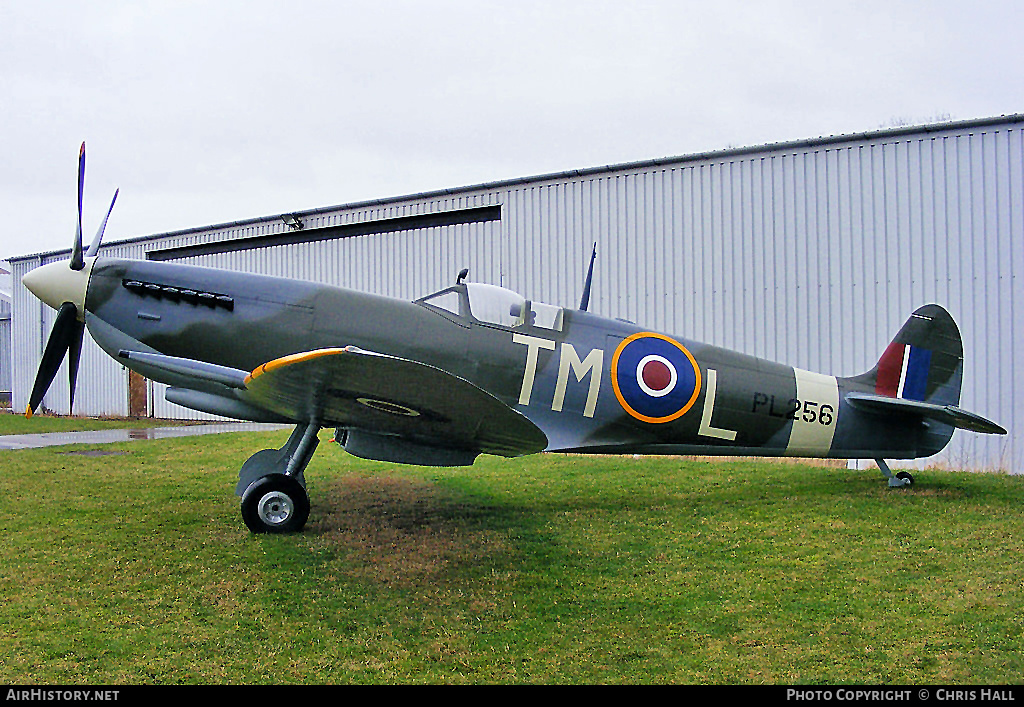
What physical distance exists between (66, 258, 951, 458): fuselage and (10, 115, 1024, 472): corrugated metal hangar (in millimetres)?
3496

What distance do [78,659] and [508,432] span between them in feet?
9.00

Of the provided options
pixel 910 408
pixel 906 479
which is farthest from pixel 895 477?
pixel 910 408

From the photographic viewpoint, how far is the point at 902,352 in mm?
7309

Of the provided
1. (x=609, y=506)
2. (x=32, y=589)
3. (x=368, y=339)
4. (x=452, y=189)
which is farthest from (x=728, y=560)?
(x=452, y=189)

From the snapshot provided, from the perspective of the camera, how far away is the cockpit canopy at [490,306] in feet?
19.3

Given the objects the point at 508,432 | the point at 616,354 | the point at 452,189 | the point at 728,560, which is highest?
the point at 452,189

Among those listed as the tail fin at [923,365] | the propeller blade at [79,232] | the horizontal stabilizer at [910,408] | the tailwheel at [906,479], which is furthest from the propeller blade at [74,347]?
the tailwheel at [906,479]

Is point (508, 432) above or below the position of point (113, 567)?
above

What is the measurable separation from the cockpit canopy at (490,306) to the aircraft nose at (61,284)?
8.43ft

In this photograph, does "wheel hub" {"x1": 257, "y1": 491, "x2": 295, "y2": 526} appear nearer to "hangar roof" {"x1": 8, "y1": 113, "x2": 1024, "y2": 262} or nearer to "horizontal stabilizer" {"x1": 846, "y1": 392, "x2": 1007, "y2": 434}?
"horizontal stabilizer" {"x1": 846, "y1": 392, "x2": 1007, "y2": 434}

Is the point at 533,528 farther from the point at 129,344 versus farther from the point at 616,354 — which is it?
the point at 129,344

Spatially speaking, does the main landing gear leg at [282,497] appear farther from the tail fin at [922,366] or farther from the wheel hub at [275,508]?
the tail fin at [922,366]

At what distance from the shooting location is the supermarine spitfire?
5.13 m

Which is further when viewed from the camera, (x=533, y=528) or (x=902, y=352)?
(x=902, y=352)
